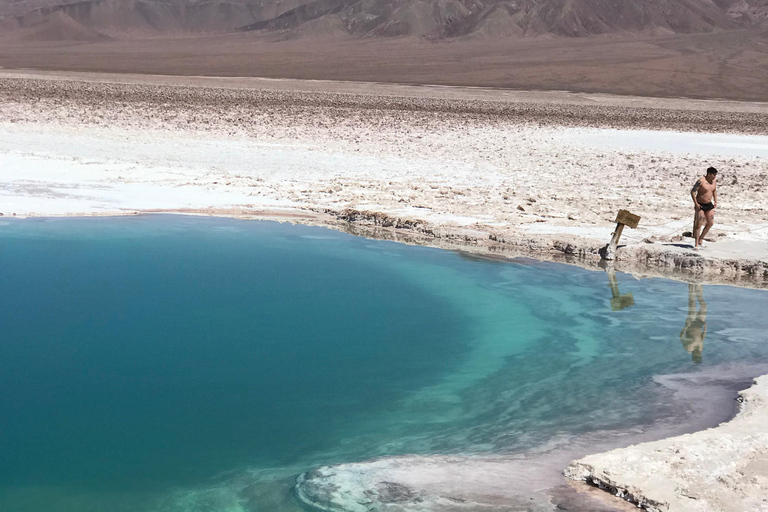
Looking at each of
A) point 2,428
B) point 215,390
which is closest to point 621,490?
point 215,390

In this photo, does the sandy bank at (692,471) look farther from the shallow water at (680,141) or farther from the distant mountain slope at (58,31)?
the distant mountain slope at (58,31)

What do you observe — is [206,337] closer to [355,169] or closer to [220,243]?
[220,243]

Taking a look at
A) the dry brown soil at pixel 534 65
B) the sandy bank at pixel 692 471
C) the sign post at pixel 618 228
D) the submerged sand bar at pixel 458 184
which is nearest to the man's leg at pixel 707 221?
the submerged sand bar at pixel 458 184

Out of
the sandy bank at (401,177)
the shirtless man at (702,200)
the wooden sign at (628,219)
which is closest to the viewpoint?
the wooden sign at (628,219)

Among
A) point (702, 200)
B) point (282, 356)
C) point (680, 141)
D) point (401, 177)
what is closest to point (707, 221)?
point (702, 200)

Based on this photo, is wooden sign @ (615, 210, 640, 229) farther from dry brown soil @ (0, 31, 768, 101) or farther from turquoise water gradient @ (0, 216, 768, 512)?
dry brown soil @ (0, 31, 768, 101)

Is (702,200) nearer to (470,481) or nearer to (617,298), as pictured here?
(617,298)

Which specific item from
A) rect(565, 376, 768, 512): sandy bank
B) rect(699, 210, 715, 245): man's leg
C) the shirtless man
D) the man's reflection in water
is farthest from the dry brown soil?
rect(565, 376, 768, 512): sandy bank
